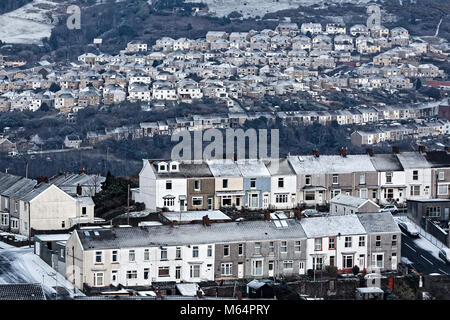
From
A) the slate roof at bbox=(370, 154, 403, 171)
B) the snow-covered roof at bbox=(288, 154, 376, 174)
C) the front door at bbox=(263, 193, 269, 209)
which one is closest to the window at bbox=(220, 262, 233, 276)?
the front door at bbox=(263, 193, 269, 209)

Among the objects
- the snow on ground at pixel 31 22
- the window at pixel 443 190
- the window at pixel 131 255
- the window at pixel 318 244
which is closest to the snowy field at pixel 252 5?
the snow on ground at pixel 31 22

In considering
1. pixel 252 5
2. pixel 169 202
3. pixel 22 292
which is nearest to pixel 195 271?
pixel 22 292

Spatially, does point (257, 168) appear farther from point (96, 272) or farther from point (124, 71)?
point (124, 71)

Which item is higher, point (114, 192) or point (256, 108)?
point (114, 192)

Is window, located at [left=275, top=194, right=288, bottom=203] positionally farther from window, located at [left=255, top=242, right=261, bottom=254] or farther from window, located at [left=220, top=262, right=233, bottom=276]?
window, located at [left=220, top=262, right=233, bottom=276]

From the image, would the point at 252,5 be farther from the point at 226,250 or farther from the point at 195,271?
the point at 195,271

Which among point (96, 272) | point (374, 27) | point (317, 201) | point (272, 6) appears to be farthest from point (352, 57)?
point (96, 272)
